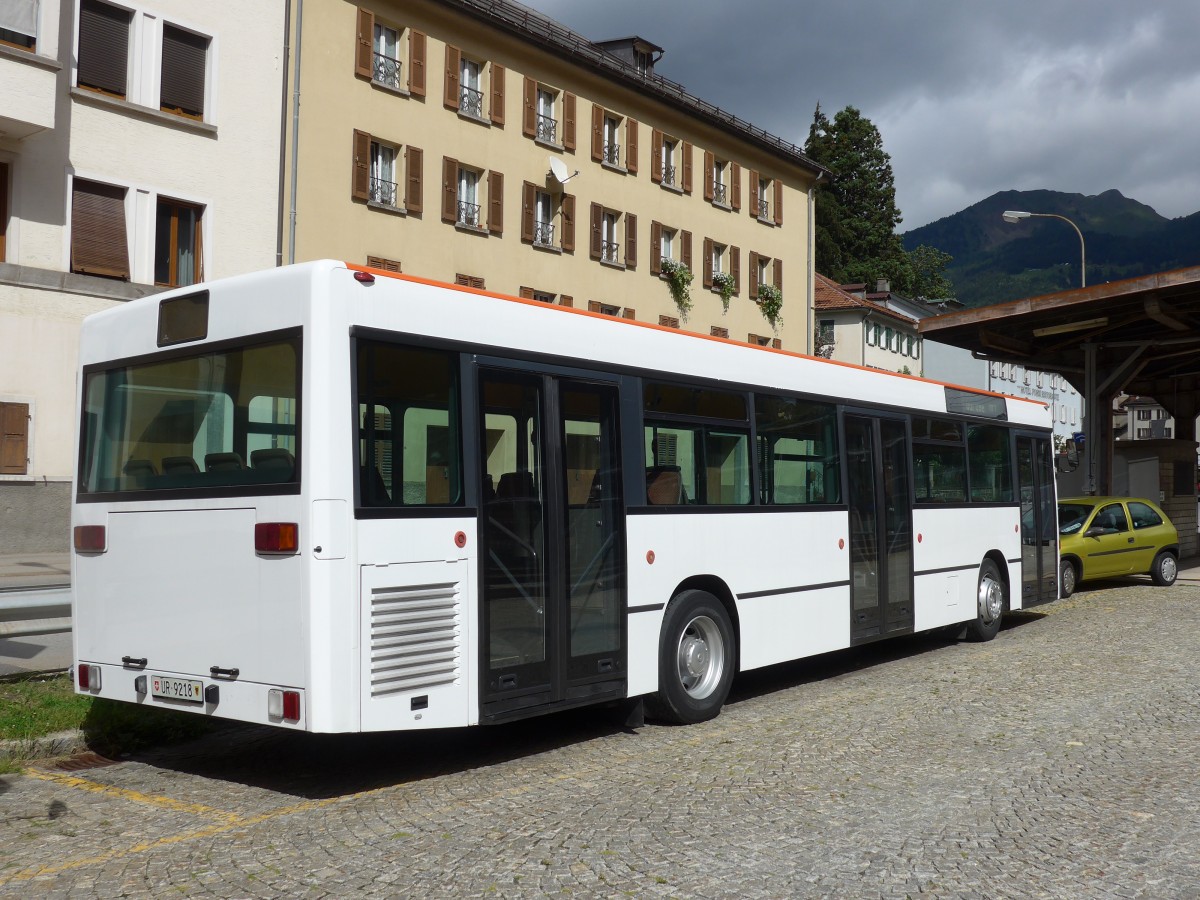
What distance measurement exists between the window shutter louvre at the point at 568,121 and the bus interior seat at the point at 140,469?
28969 mm

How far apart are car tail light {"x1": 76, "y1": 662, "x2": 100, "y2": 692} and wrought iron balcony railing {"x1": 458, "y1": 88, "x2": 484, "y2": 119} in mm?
25829

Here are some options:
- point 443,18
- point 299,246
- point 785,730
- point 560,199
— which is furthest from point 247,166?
point 785,730

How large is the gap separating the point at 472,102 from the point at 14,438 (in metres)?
14.8

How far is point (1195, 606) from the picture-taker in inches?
714

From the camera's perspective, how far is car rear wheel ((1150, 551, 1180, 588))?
72.3ft

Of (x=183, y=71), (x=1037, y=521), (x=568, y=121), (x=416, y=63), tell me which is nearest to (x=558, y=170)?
(x=568, y=121)

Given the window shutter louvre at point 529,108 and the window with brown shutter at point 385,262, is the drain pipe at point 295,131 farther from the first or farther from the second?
the window shutter louvre at point 529,108

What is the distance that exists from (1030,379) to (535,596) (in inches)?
3344

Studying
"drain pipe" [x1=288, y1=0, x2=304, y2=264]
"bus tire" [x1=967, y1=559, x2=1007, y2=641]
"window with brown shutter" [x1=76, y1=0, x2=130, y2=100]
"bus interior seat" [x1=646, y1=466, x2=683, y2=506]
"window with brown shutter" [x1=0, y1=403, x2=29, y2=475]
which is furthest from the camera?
"drain pipe" [x1=288, y1=0, x2=304, y2=264]

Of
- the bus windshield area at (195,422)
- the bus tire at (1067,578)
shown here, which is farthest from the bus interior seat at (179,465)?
the bus tire at (1067,578)

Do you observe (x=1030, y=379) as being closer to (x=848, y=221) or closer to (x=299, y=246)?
(x=848, y=221)

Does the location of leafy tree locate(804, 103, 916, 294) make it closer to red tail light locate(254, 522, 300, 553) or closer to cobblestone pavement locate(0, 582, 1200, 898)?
cobblestone pavement locate(0, 582, 1200, 898)

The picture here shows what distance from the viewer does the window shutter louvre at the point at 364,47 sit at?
28.8 m

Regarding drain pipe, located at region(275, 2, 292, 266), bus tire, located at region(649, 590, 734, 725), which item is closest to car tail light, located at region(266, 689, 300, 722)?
bus tire, located at region(649, 590, 734, 725)
